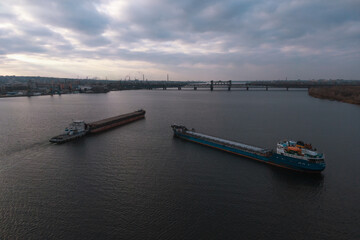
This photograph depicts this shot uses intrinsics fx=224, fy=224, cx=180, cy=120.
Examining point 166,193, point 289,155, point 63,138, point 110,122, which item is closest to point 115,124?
point 110,122

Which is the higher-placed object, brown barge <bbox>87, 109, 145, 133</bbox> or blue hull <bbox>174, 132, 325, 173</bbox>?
brown barge <bbox>87, 109, 145, 133</bbox>

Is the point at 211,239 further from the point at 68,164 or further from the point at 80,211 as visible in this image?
the point at 68,164

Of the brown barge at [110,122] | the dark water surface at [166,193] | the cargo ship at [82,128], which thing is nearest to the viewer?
the dark water surface at [166,193]

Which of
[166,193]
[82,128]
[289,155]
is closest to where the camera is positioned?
[166,193]

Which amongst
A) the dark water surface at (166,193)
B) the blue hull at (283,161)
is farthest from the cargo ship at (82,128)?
the blue hull at (283,161)

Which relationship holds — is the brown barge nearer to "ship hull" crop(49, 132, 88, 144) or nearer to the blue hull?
"ship hull" crop(49, 132, 88, 144)

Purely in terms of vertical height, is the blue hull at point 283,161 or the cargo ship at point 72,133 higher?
the cargo ship at point 72,133

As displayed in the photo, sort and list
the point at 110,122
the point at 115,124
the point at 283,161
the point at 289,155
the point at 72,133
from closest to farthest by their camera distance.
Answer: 1. the point at 289,155
2. the point at 283,161
3. the point at 72,133
4. the point at 110,122
5. the point at 115,124

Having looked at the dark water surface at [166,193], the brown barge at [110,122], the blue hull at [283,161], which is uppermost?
the brown barge at [110,122]

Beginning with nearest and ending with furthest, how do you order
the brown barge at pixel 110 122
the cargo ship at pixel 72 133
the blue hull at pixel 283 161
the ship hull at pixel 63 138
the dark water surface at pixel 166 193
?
the dark water surface at pixel 166 193
the blue hull at pixel 283 161
the ship hull at pixel 63 138
the cargo ship at pixel 72 133
the brown barge at pixel 110 122

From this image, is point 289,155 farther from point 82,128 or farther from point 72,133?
point 82,128

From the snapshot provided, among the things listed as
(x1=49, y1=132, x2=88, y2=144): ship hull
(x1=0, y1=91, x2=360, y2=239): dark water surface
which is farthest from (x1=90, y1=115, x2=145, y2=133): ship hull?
(x1=0, y1=91, x2=360, y2=239): dark water surface

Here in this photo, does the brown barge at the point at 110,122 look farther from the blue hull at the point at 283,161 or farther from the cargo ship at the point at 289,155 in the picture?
the cargo ship at the point at 289,155
